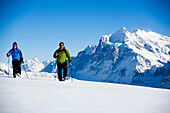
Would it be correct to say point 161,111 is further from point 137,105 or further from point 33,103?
point 33,103

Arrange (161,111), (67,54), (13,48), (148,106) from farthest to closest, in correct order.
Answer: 1. (13,48)
2. (67,54)
3. (148,106)
4. (161,111)

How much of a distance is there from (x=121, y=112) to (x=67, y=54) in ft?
28.4

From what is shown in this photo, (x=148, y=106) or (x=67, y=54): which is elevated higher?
(x=67, y=54)

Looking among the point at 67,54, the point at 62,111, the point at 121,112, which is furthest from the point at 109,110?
the point at 67,54

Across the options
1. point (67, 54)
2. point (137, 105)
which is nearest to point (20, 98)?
point (137, 105)

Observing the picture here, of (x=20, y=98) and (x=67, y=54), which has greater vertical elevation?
(x=67, y=54)

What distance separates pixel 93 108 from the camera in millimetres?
3998

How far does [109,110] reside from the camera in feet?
12.8

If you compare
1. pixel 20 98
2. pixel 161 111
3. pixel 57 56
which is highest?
pixel 57 56

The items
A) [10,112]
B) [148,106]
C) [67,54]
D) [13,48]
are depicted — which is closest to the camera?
[10,112]

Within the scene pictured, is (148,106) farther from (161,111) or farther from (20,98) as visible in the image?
(20,98)

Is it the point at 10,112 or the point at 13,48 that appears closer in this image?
the point at 10,112

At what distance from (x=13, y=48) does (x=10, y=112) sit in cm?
1096

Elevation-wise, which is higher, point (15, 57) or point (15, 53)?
point (15, 53)
